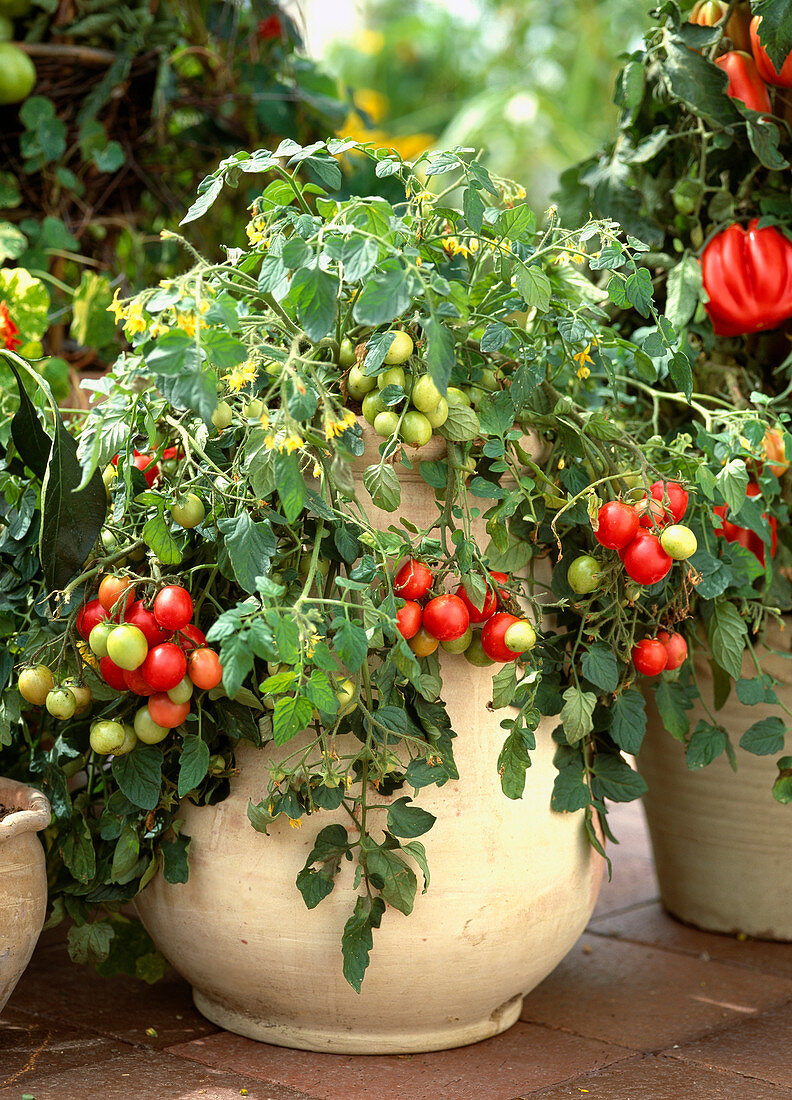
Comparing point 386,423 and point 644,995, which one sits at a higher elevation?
point 386,423

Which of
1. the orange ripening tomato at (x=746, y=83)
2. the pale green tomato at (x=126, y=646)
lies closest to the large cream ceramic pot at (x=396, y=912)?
the pale green tomato at (x=126, y=646)

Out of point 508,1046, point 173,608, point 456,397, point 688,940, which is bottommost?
point 688,940

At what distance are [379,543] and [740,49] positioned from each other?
2.94 ft

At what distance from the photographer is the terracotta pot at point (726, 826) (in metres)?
1.44

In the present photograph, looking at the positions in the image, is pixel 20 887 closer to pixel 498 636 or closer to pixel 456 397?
pixel 498 636

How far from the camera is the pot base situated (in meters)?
1.10

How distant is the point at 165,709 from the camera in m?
0.96

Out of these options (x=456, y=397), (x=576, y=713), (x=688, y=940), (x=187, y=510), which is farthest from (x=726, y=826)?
(x=187, y=510)

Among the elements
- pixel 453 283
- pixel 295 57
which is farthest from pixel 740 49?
pixel 295 57

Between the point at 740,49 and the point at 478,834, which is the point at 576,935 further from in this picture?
the point at 740,49

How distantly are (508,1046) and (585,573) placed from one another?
19.7 inches

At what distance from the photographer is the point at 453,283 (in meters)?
0.93

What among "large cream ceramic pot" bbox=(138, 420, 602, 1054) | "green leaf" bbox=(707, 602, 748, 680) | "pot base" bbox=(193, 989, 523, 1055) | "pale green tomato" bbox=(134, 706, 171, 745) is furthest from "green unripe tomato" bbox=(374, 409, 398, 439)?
"pot base" bbox=(193, 989, 523, 1055)

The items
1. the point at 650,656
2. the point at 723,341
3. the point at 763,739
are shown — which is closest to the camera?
the point at 650,656
